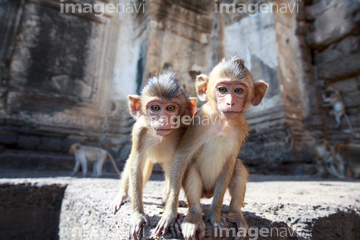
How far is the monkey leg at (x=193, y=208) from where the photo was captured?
1149mm

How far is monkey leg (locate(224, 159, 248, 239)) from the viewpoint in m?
1.34

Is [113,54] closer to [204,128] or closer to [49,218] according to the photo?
[49,218]

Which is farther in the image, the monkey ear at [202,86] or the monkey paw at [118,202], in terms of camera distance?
the monkey ear at [202,86]

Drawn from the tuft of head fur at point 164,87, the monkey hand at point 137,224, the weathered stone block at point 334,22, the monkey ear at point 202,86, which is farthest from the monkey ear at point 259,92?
the weathered stone block at point 334,22

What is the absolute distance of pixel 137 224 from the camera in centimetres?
122

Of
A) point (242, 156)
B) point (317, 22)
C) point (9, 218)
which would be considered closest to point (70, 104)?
point (9, 218)

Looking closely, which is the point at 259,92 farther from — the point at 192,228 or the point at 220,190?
the point at 192,228

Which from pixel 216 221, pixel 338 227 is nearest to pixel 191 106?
pixel 216 221

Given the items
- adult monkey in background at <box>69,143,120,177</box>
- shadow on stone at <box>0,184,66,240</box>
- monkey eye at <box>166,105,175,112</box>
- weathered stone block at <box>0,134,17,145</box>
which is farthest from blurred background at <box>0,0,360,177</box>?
monkey eye at <box>166,105,175,112</box>

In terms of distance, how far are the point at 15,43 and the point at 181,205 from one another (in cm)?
589

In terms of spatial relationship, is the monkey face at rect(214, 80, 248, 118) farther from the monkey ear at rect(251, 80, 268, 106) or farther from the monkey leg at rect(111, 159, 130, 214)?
the monkey leg at rect(111, 159, 130, 214)

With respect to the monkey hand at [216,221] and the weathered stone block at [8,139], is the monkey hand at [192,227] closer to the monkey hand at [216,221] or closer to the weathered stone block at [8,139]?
the monkey hand at [216,221]

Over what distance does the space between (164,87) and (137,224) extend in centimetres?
78

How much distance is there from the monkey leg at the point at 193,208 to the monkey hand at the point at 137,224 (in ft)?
0.69
